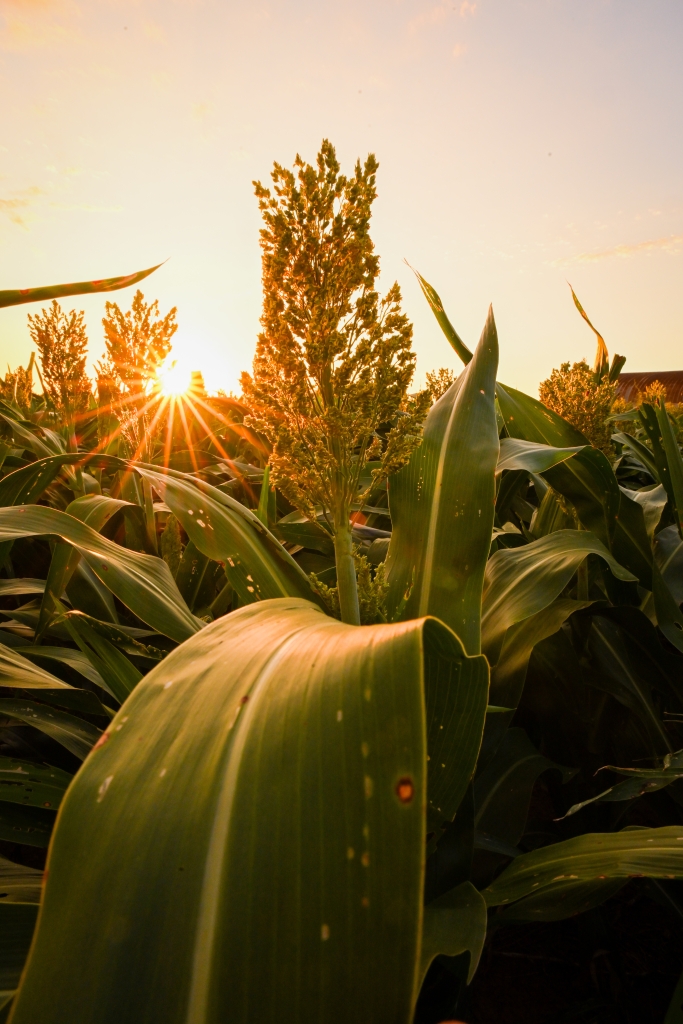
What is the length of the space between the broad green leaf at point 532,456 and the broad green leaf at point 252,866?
89 centimetres

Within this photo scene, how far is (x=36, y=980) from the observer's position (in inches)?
13.1

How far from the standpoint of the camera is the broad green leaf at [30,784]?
81 centimetres

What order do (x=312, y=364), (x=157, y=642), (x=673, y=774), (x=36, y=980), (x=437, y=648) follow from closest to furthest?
(x=36, y=980)
(x=437, y=648)
(x=673, y=774)
(x=312, y=364)
(x=157, y=642)

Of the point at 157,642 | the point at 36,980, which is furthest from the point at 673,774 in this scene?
the point at 157,642

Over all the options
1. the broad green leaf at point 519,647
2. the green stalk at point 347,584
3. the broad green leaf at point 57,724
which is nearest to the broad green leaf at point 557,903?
the broad green leaf at point 519,647

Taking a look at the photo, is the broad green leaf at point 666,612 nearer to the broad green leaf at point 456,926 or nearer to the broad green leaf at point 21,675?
the broad green leaf at point 456,926

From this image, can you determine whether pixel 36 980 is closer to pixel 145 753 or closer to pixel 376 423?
pixel 145 753

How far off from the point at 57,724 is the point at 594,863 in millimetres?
886

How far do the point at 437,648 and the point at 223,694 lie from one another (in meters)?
0.26

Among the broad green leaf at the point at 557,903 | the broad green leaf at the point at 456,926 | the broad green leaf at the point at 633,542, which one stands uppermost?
the broad green leaf at the point at 633,542

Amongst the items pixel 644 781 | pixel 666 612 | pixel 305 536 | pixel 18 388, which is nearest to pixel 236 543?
pixel 305 536

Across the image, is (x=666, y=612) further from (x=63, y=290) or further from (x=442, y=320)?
(x=63, y=290)

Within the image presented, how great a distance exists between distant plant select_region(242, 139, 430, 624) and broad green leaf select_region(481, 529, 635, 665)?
29 cm

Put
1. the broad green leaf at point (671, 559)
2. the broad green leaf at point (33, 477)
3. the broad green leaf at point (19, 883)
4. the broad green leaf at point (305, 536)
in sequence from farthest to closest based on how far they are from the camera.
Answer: the broad green leaf at point (305, 536)
the broad green leaf at point (671, 559)
the broad green leaf at point (33, 477)
the broad green leaf at point (19, 883)
